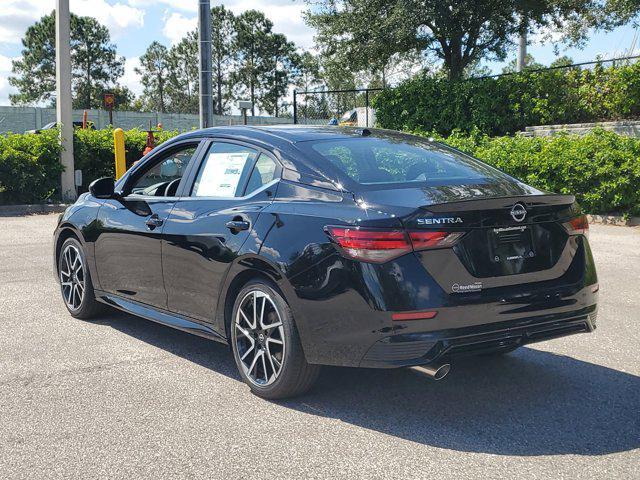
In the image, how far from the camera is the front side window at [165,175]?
5.54m

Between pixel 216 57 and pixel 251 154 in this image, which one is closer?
pixel 251 154

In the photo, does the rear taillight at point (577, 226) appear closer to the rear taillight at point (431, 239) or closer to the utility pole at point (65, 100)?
the rear taillight at point (431, 239)

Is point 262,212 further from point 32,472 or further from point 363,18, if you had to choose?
point 363,18

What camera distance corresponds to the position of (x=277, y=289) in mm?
4301

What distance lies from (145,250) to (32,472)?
2164mm

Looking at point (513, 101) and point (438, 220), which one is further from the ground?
point (513, 101)

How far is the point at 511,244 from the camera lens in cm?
409

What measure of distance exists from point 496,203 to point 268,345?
151 centimetres

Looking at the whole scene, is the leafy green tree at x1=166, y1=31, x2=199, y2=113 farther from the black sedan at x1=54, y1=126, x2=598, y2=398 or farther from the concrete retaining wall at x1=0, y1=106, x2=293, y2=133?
the black sedan at x1=54, y1=126, x2=598, y2=398

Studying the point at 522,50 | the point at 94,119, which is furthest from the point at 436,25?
the point at 94,119

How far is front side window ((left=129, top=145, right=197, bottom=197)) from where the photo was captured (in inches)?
218

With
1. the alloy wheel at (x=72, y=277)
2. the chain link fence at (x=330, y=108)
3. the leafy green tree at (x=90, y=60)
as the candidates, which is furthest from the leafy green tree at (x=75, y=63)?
the alloy wheel at (x=72, y=277)

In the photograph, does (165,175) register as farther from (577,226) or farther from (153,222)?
(577,226)

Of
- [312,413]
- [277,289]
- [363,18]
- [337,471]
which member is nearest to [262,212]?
[277,289]
